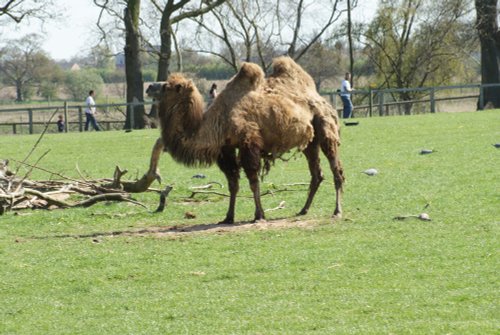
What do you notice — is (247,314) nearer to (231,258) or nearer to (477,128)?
(231,258)

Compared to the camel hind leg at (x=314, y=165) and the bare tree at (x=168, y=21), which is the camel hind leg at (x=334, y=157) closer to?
the camel hind leg at (x=314, y=165)

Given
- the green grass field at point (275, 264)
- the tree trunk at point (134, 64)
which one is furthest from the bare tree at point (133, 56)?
the green grass field at point (275, 264)

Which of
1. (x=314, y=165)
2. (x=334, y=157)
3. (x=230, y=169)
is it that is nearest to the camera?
(x=230, y=169)

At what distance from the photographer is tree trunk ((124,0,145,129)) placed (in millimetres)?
39812

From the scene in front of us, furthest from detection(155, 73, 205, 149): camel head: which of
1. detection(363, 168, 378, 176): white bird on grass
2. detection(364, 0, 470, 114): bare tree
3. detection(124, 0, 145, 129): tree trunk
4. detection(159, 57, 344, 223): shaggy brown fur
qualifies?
detection(364, 0, 470, 114): bare tree

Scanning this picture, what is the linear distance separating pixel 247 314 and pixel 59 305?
179 centimetres

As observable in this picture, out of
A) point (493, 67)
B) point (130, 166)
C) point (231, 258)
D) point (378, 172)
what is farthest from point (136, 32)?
point (231, 258)

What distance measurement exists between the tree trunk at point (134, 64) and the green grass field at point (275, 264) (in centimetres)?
2262

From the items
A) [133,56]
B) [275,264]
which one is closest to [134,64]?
[133,56]

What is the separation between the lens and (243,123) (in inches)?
485

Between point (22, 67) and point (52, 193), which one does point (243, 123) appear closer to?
point (52, 193)

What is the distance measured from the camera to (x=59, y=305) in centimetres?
848

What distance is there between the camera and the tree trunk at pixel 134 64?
1567 inches

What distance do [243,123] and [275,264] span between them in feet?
10.0
